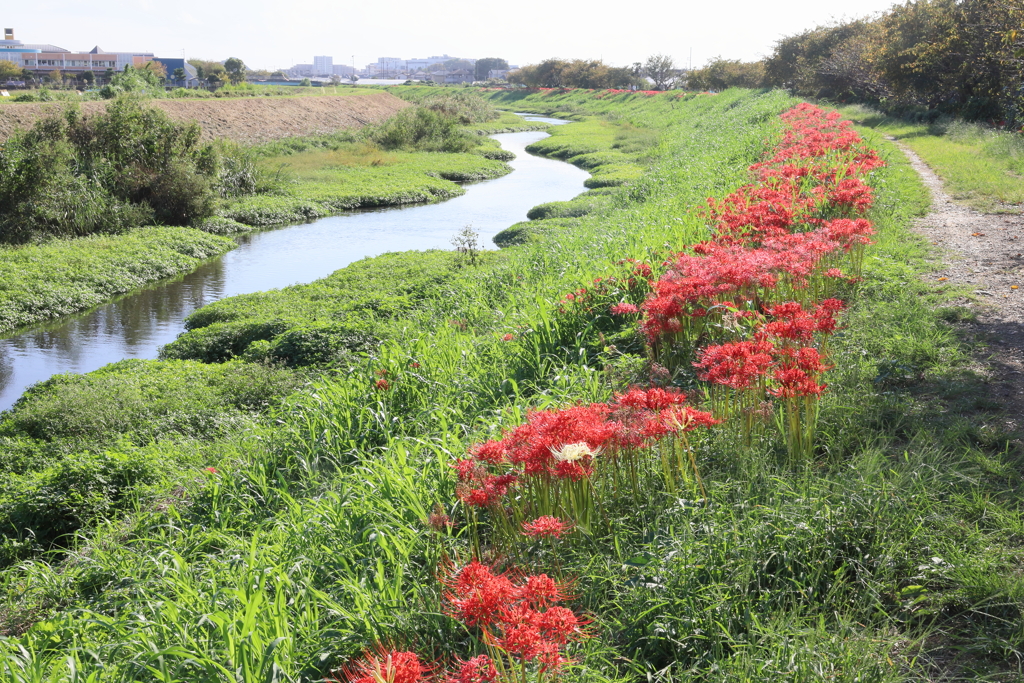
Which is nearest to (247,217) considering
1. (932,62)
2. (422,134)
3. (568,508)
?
(422,134)

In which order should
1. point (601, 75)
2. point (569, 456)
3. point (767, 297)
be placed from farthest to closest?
1. point (601, 75)
2. point (767, 297)
3. point (569, 456)

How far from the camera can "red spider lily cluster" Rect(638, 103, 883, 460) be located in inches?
150

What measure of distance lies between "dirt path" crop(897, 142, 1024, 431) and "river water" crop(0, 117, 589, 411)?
10487mm

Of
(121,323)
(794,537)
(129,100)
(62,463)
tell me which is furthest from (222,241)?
(794,537)

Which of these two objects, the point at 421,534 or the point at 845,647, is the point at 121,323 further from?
the point at 845,647

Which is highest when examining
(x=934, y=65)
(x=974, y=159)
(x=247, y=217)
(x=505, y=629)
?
(x=934, y=65)

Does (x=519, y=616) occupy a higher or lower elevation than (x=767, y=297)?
lower

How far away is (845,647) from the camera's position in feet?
9.01

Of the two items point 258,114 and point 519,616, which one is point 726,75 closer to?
point 258,114

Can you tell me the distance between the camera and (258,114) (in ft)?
125

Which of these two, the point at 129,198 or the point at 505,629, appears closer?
the point at 505,629

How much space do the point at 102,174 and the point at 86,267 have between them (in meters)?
4.45

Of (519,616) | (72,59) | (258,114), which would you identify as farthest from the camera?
(72,59)

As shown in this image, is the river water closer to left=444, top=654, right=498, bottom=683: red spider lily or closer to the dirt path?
left=444, top=654, right=498, bottom=683: red spider lily
